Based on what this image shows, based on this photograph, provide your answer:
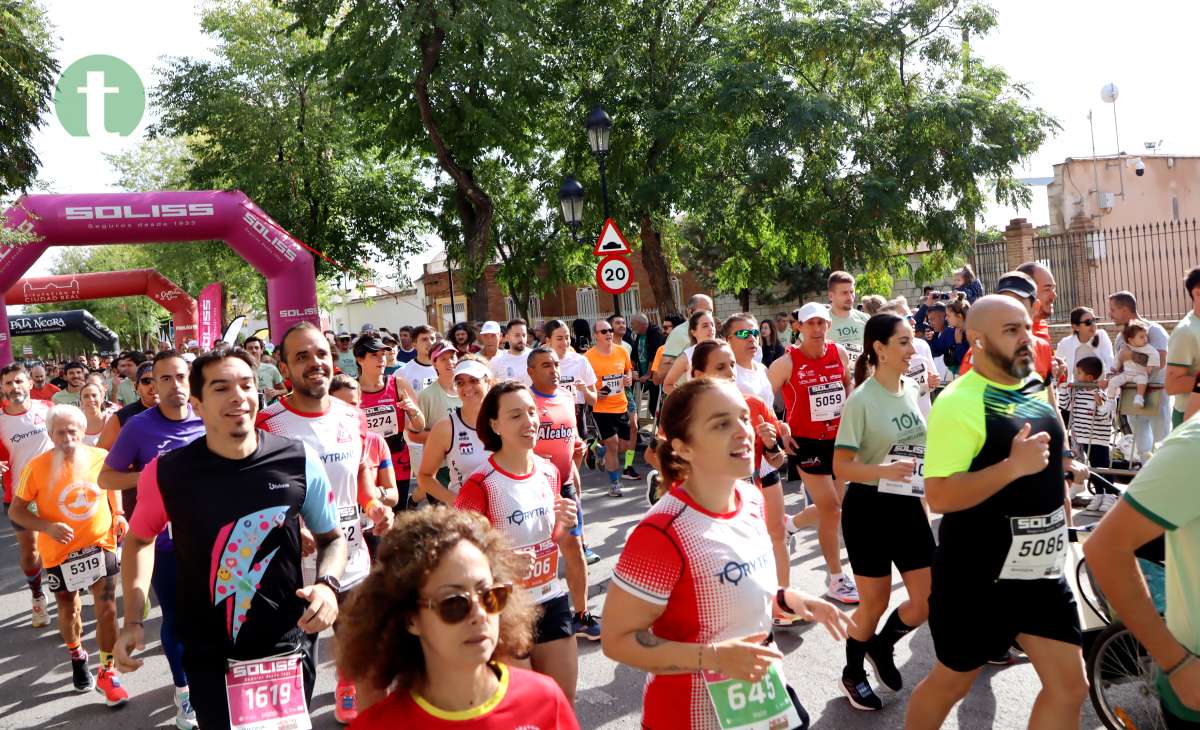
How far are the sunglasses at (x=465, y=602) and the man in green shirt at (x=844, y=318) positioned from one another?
22.4 feet

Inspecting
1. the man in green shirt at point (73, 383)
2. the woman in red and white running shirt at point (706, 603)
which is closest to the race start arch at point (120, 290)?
the man in green shirt at point (73, 383)

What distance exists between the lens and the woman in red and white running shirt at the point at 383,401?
8.24 meters

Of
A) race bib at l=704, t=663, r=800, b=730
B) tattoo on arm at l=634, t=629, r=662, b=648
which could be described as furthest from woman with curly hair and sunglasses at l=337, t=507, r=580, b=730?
race bib at l=704, t=663, r=800, b=730

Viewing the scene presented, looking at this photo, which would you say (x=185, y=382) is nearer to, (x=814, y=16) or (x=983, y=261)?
(x=814, y=16)

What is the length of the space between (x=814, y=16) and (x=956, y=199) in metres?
4.22

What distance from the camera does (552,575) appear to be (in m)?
4.28

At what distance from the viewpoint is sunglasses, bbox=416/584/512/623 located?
212 centimetres

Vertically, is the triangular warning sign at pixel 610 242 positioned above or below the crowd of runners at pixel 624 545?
above

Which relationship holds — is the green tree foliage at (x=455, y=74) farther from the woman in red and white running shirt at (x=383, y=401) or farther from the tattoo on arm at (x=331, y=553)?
the tattoo on arm at (x=331, y=553)

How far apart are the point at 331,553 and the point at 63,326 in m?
50.8

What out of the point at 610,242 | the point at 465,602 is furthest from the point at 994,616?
the point at 610,242

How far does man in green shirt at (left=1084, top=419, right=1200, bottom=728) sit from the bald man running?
757mm

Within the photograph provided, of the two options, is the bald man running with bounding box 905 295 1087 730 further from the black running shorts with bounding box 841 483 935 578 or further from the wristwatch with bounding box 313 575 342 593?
the wristwatch with bounding box 313 575 342 593

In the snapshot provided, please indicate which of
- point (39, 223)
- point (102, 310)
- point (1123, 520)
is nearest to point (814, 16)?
point (39, 223)
